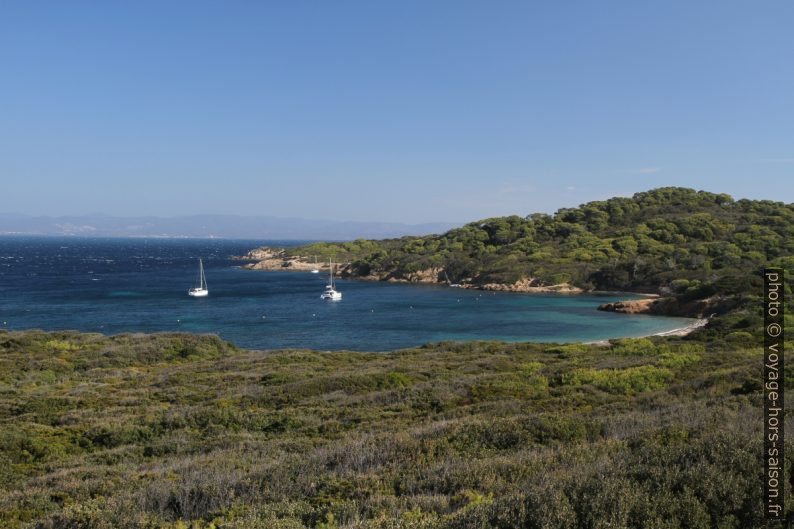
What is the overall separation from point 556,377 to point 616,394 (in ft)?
11.2

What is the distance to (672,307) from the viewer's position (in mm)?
61188

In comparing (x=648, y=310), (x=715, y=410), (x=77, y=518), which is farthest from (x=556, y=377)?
(x=648, y=310)

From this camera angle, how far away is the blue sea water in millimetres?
49656

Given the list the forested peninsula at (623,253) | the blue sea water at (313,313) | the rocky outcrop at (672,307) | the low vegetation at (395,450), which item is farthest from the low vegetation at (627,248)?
the low vegetation at (395,450)

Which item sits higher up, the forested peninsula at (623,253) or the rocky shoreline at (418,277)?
the forested peninsula at (623,253)

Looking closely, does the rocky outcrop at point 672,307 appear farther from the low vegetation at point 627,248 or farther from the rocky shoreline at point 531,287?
the low vegetation at point 627,248

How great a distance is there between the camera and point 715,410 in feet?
34.7

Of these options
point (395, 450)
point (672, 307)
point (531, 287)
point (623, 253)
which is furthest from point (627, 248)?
point (395, 450)

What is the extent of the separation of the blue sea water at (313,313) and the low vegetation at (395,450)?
2608 cm

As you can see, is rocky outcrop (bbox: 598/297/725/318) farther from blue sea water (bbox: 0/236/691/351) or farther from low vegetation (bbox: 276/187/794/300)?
blue sea water (bbox: 0/236/691/351)

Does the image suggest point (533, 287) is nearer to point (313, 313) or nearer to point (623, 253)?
point (623, 253)

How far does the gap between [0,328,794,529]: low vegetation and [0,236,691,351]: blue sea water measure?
1027 inches

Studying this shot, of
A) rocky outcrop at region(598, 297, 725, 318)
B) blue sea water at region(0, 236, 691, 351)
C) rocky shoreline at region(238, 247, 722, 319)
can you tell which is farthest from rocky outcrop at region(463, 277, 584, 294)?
rocky outcrop at region(598, 297, 725, 318)

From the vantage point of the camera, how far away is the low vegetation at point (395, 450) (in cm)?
476
